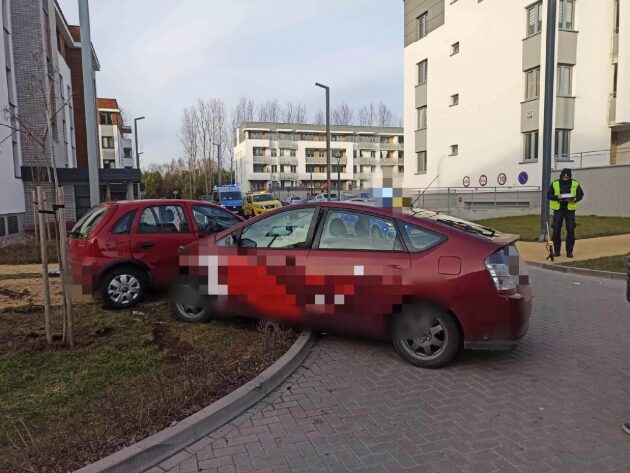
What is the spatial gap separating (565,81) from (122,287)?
78.4ft

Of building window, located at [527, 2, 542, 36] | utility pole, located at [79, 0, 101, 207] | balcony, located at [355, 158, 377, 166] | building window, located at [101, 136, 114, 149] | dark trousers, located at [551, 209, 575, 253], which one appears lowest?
dark trousers, located at [551, 209, 575, 253]

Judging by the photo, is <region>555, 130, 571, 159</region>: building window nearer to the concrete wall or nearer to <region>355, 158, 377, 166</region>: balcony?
the concrete wall

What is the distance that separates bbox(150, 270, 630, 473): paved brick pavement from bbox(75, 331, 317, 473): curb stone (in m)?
0.08

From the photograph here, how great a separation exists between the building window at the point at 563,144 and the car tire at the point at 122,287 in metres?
22.4

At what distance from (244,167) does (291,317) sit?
77.3 m

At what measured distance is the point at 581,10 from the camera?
2270 centimetres

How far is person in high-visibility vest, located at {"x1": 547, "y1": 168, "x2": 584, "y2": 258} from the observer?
10.5m

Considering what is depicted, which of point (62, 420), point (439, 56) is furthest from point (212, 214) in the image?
point (439, 56)

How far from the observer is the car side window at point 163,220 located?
6.76 metres

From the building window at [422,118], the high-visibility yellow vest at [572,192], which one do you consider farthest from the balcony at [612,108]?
the high-visibility yellow vest at [572,192]

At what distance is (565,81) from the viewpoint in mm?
23172

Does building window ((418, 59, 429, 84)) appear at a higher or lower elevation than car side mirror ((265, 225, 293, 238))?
higher

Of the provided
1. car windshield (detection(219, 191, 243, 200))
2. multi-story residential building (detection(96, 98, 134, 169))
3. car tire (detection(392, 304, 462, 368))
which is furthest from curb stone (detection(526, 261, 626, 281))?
multi-story residential building (detection(96, 98, 134, 169))

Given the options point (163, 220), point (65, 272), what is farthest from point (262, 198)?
point (65, 272)
